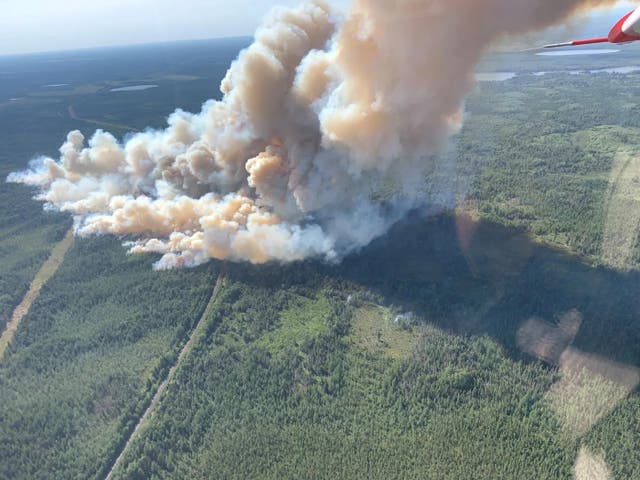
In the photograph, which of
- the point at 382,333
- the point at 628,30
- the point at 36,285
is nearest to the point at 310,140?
the point at 382,333

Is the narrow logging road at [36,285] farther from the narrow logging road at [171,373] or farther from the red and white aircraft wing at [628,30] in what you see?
the red and white aircraft wing at [628,30]

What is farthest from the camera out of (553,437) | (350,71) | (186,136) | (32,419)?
(186,136)

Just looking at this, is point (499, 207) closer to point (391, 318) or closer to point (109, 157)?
point (391, 318)

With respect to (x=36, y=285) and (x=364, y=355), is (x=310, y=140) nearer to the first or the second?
(x=364, y=355)

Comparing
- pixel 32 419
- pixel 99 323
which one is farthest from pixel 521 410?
pixel 99 323

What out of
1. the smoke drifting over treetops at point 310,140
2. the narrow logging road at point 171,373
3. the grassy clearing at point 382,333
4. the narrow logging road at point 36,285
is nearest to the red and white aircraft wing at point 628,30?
the smoke drifting over treetops at point 310,140

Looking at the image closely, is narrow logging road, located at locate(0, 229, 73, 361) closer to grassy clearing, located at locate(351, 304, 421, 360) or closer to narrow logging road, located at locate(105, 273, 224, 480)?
narrow logging road, located at locate(105, 273, 224, 480)

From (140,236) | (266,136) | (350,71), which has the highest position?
(350,71)
